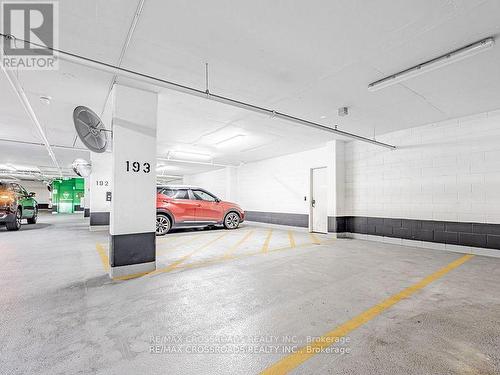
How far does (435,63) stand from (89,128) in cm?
472

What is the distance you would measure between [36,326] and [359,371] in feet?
8.75

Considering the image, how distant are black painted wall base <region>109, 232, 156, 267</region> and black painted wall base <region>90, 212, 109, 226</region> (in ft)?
21.3

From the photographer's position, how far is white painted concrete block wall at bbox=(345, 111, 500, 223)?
16.2 feet

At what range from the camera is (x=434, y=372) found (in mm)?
1581

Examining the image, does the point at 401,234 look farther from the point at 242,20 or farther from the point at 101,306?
the point at 101,306

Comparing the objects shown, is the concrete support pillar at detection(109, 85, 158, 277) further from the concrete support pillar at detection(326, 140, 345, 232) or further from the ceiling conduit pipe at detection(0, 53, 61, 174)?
the concrete support pillar at detection(326, 140, 345, 232)

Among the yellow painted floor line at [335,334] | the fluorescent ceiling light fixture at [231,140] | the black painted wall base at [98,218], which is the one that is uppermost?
the fluorescent ceiling light fixture at [231,140]

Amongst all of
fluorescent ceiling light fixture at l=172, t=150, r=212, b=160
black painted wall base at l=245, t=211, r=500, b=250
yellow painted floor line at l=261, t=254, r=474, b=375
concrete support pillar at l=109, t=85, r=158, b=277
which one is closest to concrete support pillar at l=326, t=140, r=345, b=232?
black painted wall base at l=245, t=211, r=500, b=250

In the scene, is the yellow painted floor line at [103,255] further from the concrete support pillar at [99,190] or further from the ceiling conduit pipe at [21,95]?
the concrete support pillar at [99,190]

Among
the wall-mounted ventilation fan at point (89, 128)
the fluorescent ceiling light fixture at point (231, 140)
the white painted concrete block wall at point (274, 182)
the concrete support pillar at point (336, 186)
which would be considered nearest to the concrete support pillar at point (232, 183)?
the white painted concrete block wall at point (274, 182)

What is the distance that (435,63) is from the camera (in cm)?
307

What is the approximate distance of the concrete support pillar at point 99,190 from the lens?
29.5 feet

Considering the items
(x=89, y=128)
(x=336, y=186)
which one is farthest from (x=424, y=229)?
(x=89, y=128)

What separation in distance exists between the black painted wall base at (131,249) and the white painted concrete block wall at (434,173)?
5851 mm
